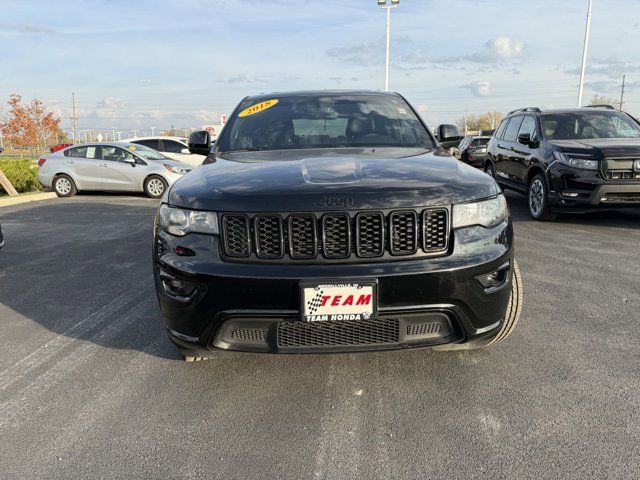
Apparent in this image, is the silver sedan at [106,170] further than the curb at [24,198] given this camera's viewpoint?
Yes

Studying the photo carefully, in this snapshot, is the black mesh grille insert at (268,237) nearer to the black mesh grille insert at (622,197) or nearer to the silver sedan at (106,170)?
the black mesh grille insert at (622,197)

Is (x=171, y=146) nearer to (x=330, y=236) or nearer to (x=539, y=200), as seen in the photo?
(x=539, y=200)

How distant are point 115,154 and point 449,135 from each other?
35.8 ft

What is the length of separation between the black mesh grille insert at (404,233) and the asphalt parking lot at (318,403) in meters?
A: 0.83

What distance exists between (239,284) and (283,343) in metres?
0.36

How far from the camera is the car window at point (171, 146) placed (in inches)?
671

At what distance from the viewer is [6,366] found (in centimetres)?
321

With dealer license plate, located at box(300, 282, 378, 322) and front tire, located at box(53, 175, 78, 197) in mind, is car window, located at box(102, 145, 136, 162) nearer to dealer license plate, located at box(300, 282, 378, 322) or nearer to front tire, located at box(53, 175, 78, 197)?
front tire, located at box(53, 175, 78, 197)

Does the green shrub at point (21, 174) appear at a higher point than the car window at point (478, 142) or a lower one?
lower

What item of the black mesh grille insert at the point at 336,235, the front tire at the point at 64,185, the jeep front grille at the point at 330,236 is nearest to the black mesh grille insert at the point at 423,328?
the jeep front grille at the point at 330,236

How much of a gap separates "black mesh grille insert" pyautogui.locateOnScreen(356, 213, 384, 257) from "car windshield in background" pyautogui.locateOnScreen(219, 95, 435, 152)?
137cm

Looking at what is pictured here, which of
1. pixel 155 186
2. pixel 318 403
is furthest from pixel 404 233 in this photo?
pixel 155 186

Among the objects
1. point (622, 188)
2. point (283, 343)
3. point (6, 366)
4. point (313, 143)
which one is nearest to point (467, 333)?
point (283, 343)

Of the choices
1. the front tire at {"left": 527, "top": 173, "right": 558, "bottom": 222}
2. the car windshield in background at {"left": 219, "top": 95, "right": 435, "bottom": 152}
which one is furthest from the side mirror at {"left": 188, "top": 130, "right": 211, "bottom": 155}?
the front tire at {"left": 527, "top": 173, "right": 558, "bottom": 222}
